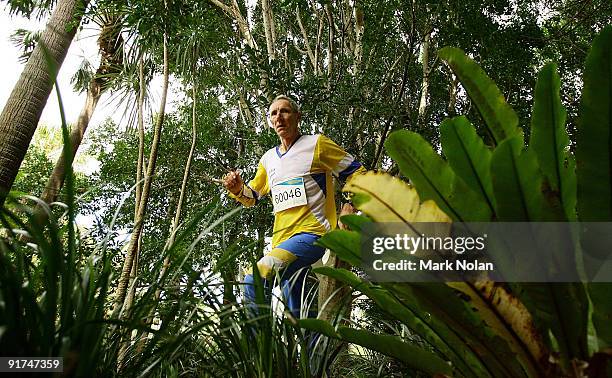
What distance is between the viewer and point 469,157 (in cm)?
107

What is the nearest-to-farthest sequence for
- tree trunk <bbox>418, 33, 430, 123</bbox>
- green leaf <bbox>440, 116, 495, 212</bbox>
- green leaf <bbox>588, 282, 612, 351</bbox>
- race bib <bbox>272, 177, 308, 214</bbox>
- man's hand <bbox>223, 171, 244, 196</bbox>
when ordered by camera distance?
1. green leaf <bbox>588, 282, 612, 351</bbox>
2. green leaf <bbox>440, 116, 495, 212</bbox>
3. race bib <bbox>272, 177, 308, 214</bbox>
4. man's hand <bbox>223, 171, 244, 196</bbox>
5. tree trunk <bbox>418, 33, 430, 123</bbox>

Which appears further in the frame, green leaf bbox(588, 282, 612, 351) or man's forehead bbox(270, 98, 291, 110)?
man's forehead bbox(270, 98, 291, 110)

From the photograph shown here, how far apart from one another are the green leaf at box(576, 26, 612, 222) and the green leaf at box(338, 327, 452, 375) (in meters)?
0.43

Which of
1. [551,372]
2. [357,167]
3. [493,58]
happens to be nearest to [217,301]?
[551,372]

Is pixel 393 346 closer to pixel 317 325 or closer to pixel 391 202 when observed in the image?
pixel 317 325

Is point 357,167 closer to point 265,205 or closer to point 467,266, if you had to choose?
point 467,266

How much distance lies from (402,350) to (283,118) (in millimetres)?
1782

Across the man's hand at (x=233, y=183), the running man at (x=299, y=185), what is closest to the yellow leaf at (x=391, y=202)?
the running man at (x=299, y=185)

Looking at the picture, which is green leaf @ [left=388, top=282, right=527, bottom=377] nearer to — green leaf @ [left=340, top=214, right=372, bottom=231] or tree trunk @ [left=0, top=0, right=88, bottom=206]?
green leaf @ [left=340, top=214, right=372, bottom=231]

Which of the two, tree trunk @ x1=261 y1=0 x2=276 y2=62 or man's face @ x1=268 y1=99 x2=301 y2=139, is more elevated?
tree trunk @ x1=261 y1=0 x2=276 y2=62

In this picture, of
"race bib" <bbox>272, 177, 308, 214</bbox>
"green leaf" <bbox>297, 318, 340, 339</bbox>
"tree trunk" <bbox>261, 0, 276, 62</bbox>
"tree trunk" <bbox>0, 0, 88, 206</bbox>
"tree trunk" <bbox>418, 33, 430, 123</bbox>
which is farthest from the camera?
"tree trunk" <bbox>418, 33, 430, 123</bbox>

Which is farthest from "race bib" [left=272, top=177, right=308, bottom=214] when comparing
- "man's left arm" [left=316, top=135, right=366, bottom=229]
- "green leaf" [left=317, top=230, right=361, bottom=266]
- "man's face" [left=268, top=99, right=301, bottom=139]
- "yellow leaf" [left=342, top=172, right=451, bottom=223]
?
"yellow leaf" [left=342, top=172, right=451, bottom=223]

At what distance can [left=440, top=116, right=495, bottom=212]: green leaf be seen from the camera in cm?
105

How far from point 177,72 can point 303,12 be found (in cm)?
327
